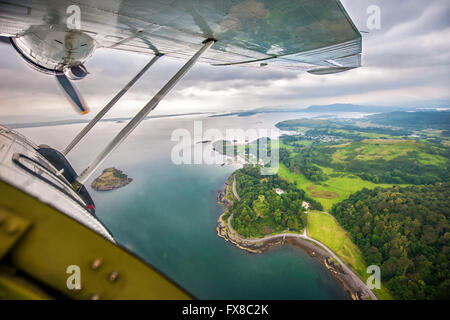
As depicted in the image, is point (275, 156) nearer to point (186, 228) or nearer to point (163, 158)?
point (163, 158)

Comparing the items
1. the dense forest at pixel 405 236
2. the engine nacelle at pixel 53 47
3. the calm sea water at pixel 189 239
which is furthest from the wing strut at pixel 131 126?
the dense forest at pixel 405 236

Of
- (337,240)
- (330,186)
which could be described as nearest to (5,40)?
(337,240)

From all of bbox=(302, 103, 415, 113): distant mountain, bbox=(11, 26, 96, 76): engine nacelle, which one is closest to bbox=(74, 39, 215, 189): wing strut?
bbox=(11, 26, 96, 76): engine nacelle

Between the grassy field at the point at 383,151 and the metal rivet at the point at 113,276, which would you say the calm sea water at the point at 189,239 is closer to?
the metal rivet at the point at 113,276

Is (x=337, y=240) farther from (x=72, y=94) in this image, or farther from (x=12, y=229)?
(x=12, y=229)

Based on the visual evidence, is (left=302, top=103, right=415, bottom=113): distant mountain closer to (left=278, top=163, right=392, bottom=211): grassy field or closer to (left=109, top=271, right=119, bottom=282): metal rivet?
(left=278, top=163, right=392, bottom=211): grassy field
